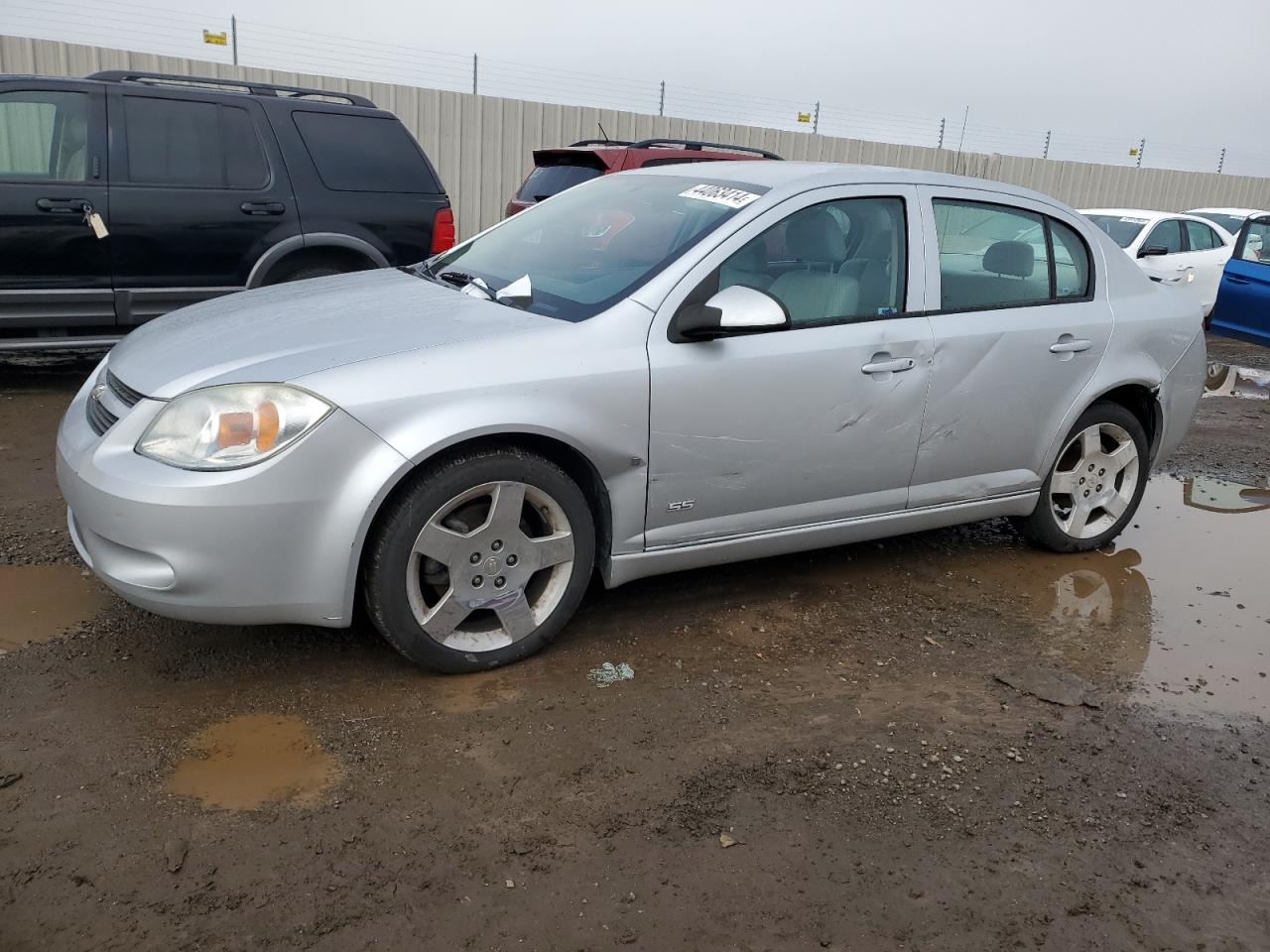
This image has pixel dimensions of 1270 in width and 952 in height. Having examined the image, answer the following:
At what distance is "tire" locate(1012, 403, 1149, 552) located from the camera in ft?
15.5

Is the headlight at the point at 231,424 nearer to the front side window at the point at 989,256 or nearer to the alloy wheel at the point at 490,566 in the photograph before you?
the alloy wheel at the point at 490,566

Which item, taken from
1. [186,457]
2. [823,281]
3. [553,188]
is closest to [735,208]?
[823,281]

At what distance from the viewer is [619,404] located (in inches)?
134

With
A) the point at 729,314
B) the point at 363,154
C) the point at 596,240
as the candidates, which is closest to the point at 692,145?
the point at 363,154

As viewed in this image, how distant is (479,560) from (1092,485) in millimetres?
3050

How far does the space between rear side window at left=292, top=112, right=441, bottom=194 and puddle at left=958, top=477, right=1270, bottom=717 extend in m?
4.56

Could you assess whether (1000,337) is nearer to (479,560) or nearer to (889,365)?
(889,365)

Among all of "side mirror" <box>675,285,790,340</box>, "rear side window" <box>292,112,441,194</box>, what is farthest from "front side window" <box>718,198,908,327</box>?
"rear side window" <box>292,112,441,194</box>

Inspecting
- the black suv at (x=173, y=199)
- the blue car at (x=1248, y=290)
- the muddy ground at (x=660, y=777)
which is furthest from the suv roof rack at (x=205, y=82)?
the blue car at (x=1248, y=290)

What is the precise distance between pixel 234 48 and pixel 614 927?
13347mm

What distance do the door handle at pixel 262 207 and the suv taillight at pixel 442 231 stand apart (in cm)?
98

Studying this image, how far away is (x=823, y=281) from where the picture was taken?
3949 mm

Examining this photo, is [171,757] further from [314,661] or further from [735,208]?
[735,208]

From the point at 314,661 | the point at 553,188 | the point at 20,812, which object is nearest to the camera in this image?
the point at 20,812
